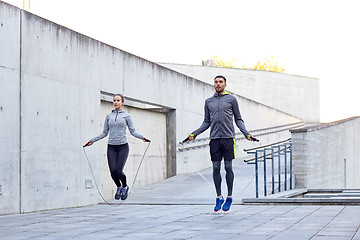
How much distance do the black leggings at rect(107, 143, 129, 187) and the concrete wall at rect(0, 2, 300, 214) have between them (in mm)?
1465

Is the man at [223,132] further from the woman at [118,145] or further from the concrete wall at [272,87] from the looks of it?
the concrete wall at [272,87]

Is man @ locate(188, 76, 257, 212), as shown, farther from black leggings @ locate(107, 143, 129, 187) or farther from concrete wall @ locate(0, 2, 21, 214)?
concrete wall @ locate(0, 2, 21, 214)

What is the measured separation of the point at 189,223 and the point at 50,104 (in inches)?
167

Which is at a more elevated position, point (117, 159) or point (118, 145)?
point (118, 145)

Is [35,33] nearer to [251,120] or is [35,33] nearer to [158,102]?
[158,102]

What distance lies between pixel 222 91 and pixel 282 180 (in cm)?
619

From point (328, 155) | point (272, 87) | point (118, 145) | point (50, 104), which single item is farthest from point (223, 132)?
point (272, 87)

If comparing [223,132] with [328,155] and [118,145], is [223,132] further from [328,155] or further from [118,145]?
[328,155]

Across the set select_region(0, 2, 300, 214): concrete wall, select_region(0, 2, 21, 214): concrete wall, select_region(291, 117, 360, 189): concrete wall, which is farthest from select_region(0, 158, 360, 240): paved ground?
select_region(291, 117, 360, 189): concrete wall

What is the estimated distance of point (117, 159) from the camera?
30.5 ft

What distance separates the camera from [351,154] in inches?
954

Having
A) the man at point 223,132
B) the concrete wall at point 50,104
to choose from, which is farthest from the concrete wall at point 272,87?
the man at point 223,132

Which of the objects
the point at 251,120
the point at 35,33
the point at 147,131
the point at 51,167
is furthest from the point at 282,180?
the point at 251,120

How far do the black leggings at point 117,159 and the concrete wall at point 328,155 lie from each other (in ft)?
23.2
